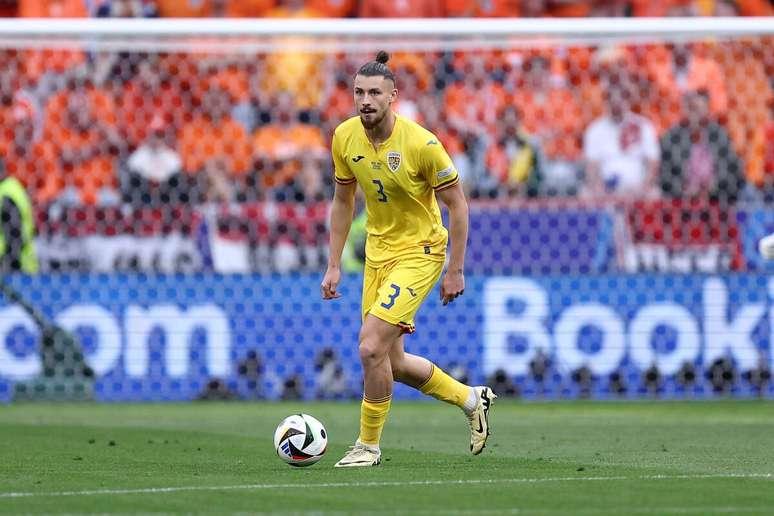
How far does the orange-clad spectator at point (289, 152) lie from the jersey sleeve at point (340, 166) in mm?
7093

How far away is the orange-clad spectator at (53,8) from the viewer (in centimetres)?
1838

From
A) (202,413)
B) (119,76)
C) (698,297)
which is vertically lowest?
(202,413)

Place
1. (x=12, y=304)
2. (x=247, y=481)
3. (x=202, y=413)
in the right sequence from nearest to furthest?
(x=247, y=481) → (x=202, y=413) → (x=12, y=304)

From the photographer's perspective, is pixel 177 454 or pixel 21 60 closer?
pixel 177 454

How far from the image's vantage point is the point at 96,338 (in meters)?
14.1

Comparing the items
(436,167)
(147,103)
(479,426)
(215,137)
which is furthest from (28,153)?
(436,167)

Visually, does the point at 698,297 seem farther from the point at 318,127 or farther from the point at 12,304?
the point at 12,304

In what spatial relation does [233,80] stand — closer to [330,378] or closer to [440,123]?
[440,123]

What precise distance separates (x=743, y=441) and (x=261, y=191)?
293 inches

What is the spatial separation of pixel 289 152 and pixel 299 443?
338 inches

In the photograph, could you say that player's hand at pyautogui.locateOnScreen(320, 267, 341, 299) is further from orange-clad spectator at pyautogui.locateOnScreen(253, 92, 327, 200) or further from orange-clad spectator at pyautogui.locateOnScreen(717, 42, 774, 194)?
orange-clad spectator at pyautogui.locateOnScreen(717, 42, 774, 194)

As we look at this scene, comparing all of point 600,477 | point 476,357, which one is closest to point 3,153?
point 476,357

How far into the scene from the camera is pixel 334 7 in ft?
63.1

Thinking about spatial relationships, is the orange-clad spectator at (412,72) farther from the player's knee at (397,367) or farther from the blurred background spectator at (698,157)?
the player's knee at (397,367)
